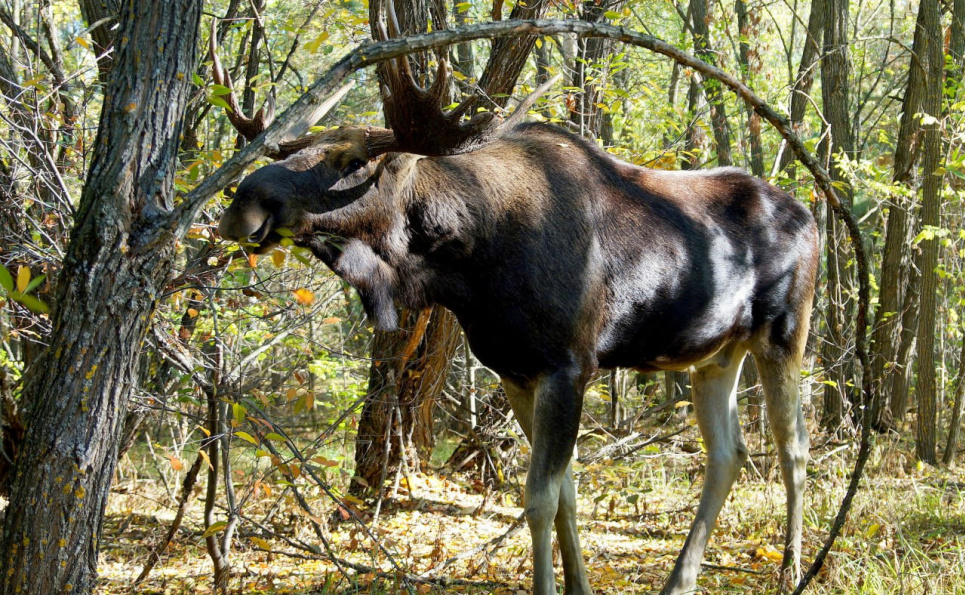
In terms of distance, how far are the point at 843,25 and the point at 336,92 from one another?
8249mm

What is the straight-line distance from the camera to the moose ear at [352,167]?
14.4 feet

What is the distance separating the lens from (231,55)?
49.0ft

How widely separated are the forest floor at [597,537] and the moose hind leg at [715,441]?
0.31 m

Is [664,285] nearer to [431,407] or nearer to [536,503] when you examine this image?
Result: [536,503]

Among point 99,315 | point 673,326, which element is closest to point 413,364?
point 673,326

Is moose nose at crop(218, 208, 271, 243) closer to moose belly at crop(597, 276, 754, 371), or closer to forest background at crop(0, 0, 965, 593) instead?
forest background at crop(0, 0, 965, 593)

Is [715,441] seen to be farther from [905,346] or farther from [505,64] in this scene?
[905,346]

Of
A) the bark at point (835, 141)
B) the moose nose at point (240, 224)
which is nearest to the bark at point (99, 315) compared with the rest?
the moose nose at point (240, 224)

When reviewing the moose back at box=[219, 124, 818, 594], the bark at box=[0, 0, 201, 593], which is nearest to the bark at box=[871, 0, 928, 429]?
the moose back at box=[219, 124, 818, 594]

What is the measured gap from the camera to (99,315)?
3.00 meters

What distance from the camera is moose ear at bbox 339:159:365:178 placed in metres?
4.39

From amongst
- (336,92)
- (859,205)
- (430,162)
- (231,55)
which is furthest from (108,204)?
(859,205)

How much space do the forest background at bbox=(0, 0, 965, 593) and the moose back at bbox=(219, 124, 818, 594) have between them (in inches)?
14.7

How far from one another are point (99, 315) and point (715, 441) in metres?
4.27
